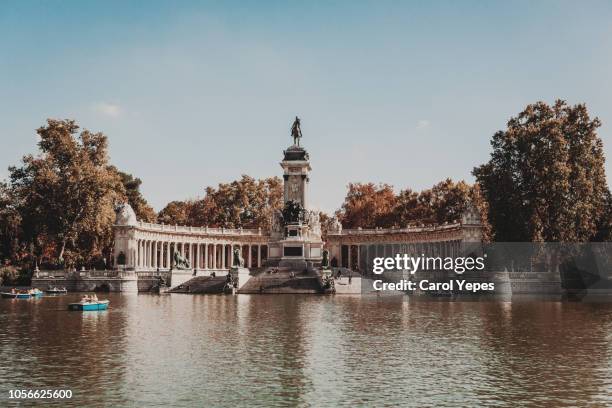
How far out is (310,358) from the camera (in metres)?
27.9

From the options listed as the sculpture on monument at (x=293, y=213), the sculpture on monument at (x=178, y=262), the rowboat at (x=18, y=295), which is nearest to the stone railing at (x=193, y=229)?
the sculpture on monument at (x=178, y=262)

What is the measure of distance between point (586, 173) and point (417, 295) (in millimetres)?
24546

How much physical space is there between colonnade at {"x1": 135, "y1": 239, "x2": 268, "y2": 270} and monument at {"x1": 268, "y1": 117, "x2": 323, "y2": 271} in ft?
16.8

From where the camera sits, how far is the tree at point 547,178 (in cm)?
7569

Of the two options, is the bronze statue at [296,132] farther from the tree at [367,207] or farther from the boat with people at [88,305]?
the boat with people at [88,305]

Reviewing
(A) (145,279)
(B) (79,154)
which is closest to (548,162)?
(A) (145,279)

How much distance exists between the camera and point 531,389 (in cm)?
2242

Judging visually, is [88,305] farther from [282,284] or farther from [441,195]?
[441,195]

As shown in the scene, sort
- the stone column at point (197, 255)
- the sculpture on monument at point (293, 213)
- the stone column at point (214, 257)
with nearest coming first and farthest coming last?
the sculpture on monument at point (293, 213)
the stone column at point (197, 255)
the stone column at point (214, 257)

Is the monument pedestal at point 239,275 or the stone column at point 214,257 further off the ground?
the stone column at point 214,257

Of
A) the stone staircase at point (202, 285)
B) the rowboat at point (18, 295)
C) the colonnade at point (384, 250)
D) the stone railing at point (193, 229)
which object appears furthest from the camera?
the colonnade at point (384, 250)

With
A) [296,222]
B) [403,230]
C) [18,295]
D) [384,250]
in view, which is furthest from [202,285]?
[384,250]

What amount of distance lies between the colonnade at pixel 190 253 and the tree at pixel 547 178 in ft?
115

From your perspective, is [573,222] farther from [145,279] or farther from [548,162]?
[145,279]
